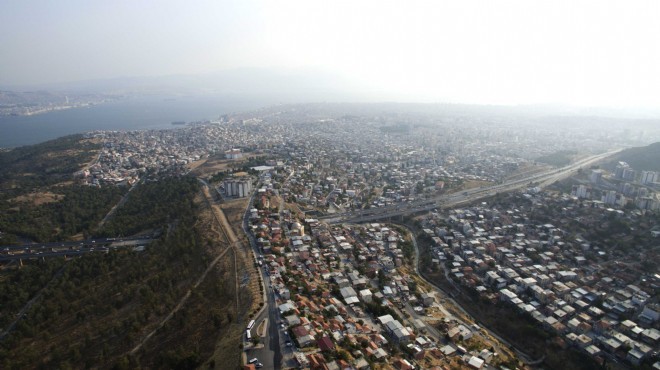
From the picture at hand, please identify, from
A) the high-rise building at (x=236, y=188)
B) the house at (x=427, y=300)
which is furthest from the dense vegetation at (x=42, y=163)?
the house at (x=427, y=300)

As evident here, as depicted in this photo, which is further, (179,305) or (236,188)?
(236,188)

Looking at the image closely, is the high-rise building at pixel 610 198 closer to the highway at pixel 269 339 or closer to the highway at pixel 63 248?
the highway at pixel 269 339

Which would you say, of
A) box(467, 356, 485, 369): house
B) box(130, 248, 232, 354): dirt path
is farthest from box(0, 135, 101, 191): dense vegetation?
box(467, 356, 485, 369): house

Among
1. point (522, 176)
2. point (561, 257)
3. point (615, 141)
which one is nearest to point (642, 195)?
point (522, 176)

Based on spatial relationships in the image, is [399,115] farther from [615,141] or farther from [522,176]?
[522,176]

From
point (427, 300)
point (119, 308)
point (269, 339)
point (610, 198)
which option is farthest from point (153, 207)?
point (610, 198)

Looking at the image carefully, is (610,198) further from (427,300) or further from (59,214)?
(59,214)
